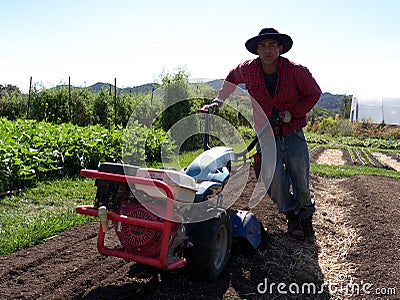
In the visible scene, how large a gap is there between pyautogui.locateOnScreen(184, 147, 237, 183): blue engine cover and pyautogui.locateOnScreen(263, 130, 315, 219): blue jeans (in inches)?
33.3

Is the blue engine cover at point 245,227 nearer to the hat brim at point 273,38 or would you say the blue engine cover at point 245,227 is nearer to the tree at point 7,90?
the hat brim at point 273,38

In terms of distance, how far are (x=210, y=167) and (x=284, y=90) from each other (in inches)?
45.5

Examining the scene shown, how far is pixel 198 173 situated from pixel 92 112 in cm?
1488

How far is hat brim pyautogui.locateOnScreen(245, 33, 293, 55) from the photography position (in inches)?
154

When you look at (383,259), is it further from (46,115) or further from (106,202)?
(46,115)

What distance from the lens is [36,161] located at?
6.55m

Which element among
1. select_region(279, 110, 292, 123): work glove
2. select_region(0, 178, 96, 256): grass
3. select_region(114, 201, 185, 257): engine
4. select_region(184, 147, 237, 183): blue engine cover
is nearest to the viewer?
select_region(114, 201, 185, 257): engine

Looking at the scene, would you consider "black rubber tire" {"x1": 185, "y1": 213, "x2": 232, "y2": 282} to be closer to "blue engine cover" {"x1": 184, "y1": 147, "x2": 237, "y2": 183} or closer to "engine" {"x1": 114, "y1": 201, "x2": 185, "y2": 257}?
"engine" {"x1": 114, "y1": 201, "x2": 185, "y2": 257}

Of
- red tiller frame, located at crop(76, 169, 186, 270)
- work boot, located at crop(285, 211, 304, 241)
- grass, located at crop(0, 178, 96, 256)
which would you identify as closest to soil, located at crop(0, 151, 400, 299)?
work boot, located at crop(285, 211, 304, 241)

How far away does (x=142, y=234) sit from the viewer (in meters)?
2.80

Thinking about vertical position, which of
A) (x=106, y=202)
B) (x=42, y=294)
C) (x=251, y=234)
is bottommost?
(x=42, y=294)

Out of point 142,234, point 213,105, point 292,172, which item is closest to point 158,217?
point 142,234

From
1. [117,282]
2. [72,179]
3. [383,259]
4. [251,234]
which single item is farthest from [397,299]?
[72,179]

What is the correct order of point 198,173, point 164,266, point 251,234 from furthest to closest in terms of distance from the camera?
→ point 251,234 < point 198,173 < point 164,266
